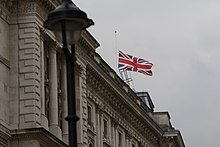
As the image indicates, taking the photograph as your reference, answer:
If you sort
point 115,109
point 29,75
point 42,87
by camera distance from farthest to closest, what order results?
point 115,109 < point 42,87 < point 29,75

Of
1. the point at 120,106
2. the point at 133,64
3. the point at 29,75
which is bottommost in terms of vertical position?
the point at 29,75

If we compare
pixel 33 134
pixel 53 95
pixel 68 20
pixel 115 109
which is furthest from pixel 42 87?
pixel 68 20

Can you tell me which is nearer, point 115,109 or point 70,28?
point 70,28

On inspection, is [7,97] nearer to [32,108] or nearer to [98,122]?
[32,108]

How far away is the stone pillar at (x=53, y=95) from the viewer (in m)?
43.9

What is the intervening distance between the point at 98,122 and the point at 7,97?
674 inches

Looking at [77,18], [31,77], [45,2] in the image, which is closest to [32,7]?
[45,2]

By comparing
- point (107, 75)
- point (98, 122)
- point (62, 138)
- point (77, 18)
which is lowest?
point (77, 18)

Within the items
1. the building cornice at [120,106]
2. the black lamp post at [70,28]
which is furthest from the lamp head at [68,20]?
the building cornice at [120,106]

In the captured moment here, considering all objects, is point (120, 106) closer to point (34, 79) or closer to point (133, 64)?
point (133, 64)

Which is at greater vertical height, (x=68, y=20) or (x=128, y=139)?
(x=128, y=139)

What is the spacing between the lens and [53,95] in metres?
44.2

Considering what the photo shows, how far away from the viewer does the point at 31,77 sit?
4175 centimetres

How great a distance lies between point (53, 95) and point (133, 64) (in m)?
28.4
